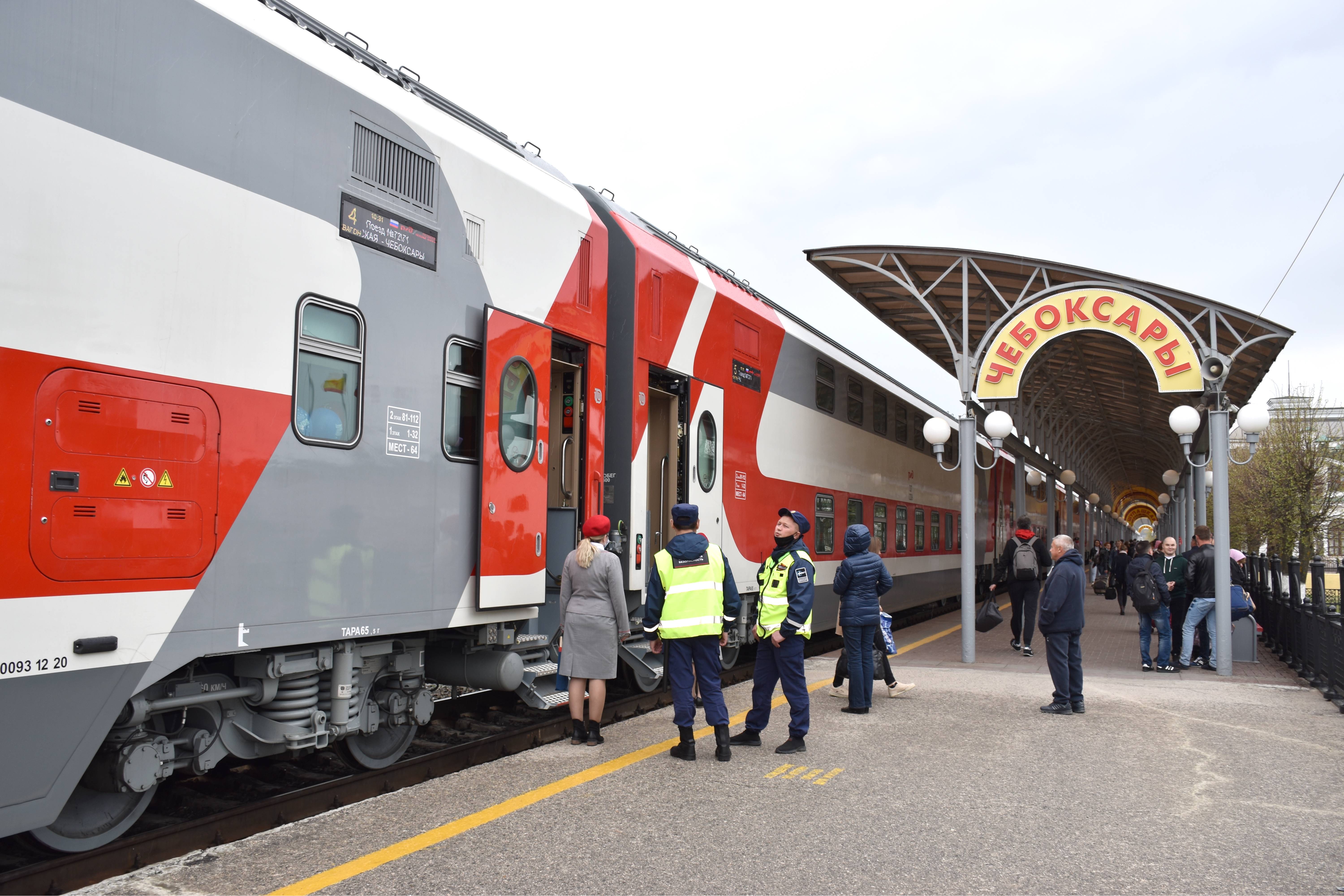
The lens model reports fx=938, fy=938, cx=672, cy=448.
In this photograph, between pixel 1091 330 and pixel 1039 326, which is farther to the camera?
pixel 1039 326

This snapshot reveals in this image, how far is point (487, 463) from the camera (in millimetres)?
5758

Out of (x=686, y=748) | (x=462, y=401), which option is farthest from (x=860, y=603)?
(x=462, y=401)

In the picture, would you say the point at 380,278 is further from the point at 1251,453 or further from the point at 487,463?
the point at 1251,453

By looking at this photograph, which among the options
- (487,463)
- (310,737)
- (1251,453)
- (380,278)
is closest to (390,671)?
(310,737)

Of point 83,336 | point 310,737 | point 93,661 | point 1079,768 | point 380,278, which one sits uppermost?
point 380,278

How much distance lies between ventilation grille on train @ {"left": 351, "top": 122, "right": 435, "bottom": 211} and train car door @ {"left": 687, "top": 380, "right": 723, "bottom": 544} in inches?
141

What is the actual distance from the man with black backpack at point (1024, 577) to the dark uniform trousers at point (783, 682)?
20.6ft

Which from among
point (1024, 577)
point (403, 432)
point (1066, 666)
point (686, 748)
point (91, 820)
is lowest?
point (686, 748)

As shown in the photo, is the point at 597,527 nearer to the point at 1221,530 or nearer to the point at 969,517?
the point at 969,517

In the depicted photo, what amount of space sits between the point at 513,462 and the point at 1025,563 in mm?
8444

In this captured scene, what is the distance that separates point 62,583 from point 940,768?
194 inches

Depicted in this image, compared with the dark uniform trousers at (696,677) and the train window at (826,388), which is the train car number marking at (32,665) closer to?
the dark uniform trousers at (696,677)

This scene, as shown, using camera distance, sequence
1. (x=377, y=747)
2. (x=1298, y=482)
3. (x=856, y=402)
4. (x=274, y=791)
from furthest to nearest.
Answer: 1. (x=1298, y=482)
2. (x=856, y=402)
3. (x=377, y=747)
4. (x=274, y=791)

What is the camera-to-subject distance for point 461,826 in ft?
15.1
